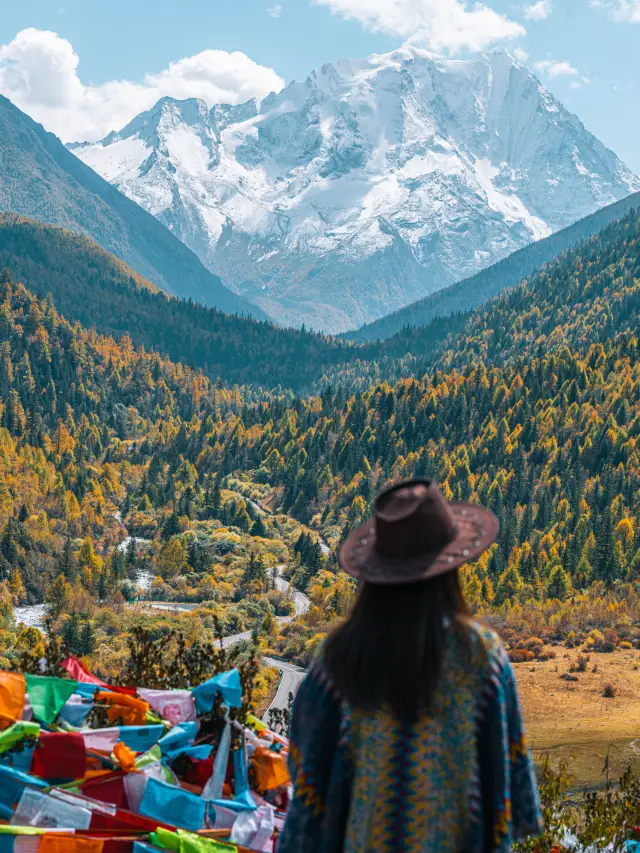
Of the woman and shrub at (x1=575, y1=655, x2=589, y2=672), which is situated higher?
the woman

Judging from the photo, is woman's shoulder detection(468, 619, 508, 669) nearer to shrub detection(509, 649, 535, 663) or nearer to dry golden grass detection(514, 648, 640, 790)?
dry golden grass detection(514, 648, 640, 790)

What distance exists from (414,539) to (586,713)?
42.3 m

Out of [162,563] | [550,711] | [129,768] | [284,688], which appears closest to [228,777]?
[129,768]

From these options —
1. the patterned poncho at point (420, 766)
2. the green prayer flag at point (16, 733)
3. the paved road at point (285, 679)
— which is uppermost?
the patterned poncho at point (420, 766)

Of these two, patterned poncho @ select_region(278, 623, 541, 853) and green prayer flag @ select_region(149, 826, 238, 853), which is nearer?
patterned poncho @ select_region(278, 623, 541, 853)

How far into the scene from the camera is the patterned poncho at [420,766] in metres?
6.98

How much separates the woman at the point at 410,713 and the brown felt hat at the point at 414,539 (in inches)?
0.4

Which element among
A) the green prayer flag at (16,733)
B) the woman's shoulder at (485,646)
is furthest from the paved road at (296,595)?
the woman's shoulder at (485,646)

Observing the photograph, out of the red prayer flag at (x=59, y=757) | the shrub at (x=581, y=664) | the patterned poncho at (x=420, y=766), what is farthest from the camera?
the shrub at (x=581, y=664)

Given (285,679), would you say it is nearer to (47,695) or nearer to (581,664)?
(581,664)

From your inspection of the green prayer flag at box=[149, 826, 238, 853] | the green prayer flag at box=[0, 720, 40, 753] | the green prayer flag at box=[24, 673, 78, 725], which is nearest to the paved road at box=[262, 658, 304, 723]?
the green prayer flag at box=[24, 673, 78, 725]

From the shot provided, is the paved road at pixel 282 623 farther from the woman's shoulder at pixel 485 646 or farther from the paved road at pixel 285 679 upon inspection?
the woman's shoulder at pixel 485 646

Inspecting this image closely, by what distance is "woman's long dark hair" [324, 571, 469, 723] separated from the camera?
6.83 meters

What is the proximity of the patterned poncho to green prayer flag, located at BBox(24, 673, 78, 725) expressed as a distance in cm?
979
